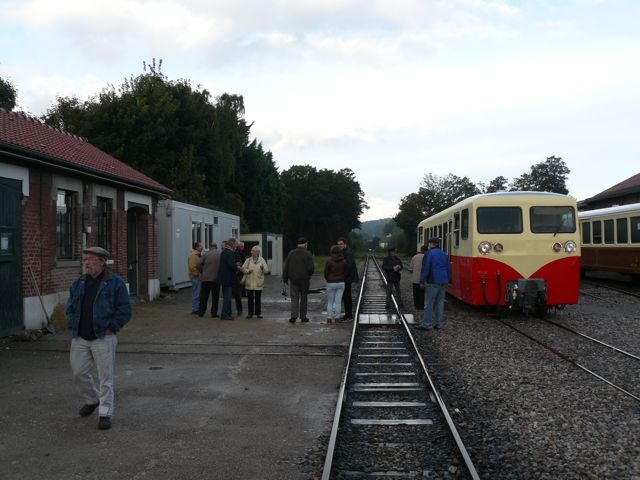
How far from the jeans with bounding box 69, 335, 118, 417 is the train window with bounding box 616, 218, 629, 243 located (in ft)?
63.3

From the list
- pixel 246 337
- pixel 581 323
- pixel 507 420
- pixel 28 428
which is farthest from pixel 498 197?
pixel 28 428

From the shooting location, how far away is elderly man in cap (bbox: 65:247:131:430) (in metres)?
5.88

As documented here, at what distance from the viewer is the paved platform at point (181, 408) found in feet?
16.3

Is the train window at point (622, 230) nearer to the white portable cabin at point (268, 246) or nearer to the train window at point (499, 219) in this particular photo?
the train window at point (499, 219)

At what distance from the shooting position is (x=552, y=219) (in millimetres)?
13891

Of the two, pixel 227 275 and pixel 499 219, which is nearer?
pixel 227 275

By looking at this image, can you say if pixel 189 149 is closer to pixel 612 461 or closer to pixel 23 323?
pixel 23 323

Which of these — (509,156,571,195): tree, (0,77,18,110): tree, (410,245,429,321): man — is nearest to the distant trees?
(509,156,571,195): tree

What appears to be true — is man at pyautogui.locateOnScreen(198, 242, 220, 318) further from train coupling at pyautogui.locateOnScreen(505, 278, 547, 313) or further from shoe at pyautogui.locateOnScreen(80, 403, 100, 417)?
shoe at pyautogui.locateOnScreen(80, 403, 100, 417)

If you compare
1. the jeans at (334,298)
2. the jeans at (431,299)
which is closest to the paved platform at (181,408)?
the jeans at (334,298)

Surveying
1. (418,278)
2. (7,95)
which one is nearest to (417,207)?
(7,95)

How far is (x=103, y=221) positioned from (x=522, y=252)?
9543 millimetres

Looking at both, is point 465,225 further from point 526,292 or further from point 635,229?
point 635,229

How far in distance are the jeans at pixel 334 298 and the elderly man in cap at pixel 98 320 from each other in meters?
7.43
